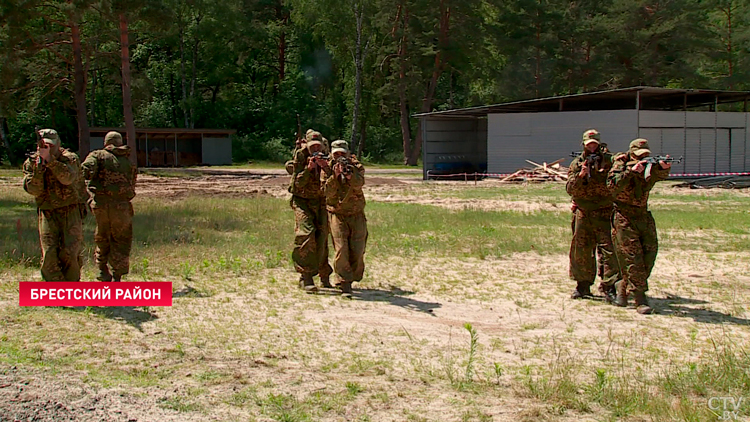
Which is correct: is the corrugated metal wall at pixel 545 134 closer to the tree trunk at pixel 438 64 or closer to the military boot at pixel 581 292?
the tree trunk at pixel 438 64

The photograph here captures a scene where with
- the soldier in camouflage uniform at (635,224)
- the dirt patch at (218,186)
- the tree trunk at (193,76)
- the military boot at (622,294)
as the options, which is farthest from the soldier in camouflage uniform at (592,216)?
the tree trunk at (193,76)

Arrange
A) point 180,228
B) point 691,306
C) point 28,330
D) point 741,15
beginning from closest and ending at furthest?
point 28,330, point 691,306, point 180,228, point 741,15

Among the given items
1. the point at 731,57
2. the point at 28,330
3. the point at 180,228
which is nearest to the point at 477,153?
the point at 731,57

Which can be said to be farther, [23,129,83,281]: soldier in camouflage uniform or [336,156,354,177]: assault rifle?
[336,156,354,177]: assault rifle

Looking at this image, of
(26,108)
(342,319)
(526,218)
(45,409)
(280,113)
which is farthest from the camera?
(280,113)

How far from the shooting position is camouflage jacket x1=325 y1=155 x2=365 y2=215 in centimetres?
914

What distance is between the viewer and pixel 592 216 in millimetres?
9000

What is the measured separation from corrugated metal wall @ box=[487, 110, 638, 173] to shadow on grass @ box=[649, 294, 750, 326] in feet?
78.0

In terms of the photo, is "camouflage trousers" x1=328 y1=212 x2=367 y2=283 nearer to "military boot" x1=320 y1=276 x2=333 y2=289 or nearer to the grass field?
the grass field

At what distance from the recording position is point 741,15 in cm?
5250

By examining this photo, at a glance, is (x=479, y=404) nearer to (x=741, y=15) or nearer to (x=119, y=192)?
(x=119, y=192)

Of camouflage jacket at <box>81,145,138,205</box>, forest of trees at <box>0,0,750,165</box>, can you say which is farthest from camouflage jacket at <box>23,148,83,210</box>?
forest of trees at <box>0,0,750,165</box>

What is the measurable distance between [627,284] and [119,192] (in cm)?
593

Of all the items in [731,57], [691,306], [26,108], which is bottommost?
[691,306]
